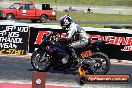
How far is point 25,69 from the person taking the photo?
40.7ft

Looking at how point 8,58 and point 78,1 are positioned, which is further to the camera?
point 78,1

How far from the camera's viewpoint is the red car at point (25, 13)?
3503 centimetres

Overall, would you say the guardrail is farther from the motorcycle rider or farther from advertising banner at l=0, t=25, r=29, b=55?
the motorcycle rider

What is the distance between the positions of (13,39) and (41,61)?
4675 millimetres

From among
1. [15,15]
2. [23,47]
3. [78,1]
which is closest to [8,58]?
[23,47]

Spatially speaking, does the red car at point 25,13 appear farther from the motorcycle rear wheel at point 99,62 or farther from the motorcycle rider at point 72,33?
the motorcycle rear wheel at point 99,62

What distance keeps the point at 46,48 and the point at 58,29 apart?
401cm

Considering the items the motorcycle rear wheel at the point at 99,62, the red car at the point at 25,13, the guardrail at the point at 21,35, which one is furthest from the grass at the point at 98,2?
the motorcycle rear wheel at the point at 99,62

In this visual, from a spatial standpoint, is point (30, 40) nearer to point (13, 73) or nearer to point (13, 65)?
point (13, 65)

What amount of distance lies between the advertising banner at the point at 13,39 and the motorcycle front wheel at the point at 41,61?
4389 mm

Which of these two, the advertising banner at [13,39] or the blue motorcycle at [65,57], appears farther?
the advertising banner at [13,39]

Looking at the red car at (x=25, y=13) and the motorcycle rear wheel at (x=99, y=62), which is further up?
the motorcycle rear wheel at (x=99, y=62)

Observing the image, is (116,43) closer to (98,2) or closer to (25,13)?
(25,13)

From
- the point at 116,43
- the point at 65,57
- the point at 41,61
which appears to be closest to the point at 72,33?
the point at 65,57
